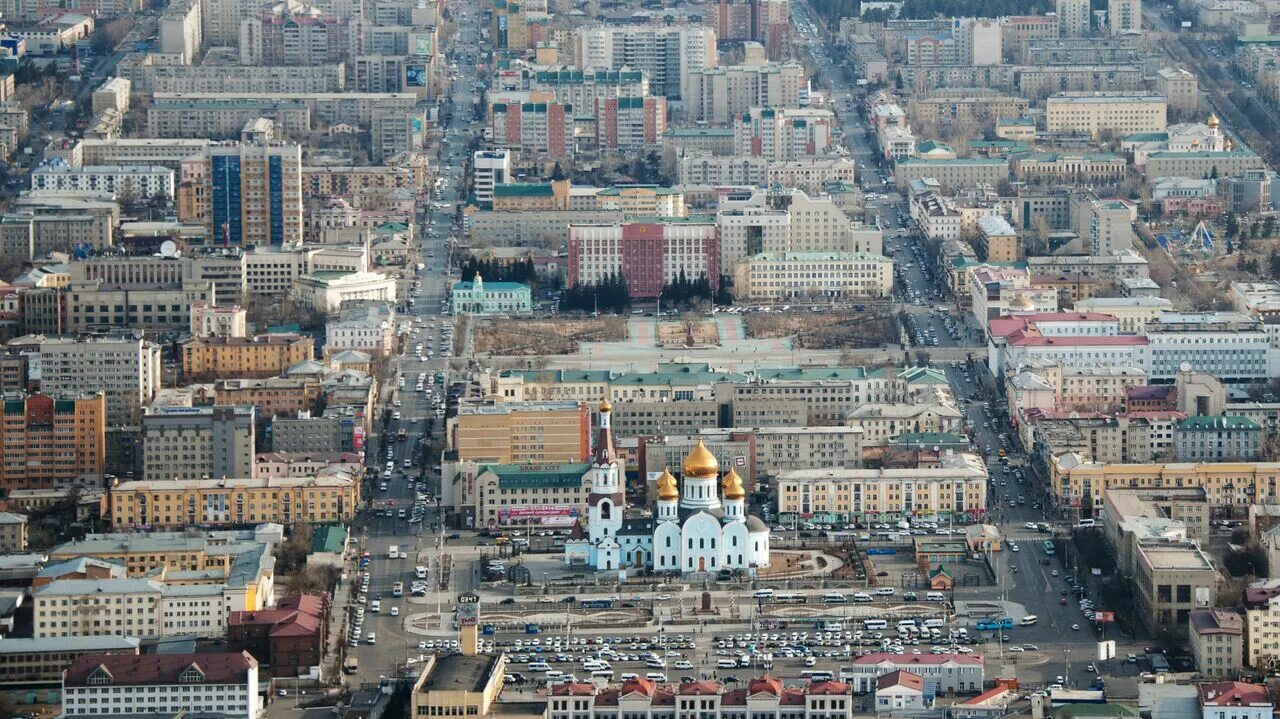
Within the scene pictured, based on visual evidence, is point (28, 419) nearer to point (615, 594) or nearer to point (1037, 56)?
point (615, 594)

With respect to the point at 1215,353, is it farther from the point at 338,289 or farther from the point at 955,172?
the point at 955,172

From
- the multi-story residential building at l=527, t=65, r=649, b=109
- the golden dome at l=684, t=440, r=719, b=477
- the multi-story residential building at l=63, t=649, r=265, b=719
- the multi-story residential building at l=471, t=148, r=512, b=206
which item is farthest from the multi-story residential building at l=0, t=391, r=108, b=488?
the multi-story residential building at l=527, t=65, r=649, b=109

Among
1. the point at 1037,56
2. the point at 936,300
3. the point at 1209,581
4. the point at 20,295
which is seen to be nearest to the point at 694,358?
the point at 936,300

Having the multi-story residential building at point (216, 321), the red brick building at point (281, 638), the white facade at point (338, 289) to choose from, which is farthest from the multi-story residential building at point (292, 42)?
the red brick building at point (281, 638)

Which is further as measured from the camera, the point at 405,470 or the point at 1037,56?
the point at 1037,56

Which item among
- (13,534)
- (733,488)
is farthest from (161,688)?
(733,488)

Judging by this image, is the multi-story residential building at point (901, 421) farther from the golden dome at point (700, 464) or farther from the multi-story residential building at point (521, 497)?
the golden dome at point (700, 464)

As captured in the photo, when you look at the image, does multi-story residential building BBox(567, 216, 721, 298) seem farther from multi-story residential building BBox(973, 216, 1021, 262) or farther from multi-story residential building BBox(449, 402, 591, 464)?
multi-story residential building BBox(449, 402, 591, 464)
